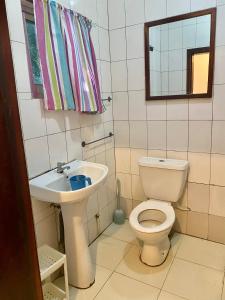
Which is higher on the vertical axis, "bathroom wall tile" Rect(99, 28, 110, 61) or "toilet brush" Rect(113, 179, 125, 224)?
"bathroom wall tile" Rect(99, 28, 110, 61)

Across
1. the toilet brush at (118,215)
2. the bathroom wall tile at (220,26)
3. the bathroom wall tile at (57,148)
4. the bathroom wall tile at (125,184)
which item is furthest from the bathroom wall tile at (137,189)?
the bathroom wall tile at (220,26)

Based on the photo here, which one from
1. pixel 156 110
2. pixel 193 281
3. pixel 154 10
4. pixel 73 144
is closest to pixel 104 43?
pixel 154 10

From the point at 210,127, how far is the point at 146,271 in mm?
1261

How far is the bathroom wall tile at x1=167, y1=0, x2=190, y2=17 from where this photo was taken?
181 centimetres

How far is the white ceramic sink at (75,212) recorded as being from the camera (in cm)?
141

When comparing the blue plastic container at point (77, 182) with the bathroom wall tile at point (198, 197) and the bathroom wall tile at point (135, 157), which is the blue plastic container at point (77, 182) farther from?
the bathroom wall tile at point (198, 197)

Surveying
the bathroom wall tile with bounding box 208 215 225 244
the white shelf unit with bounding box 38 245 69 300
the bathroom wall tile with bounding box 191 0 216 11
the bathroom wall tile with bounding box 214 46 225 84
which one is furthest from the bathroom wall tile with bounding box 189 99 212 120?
the white shelf unit with bounding box 38 245 69 300

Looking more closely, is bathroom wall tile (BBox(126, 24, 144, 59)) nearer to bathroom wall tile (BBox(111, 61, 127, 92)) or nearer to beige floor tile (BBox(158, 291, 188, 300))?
bathroom wall tile (BBox(111, 61, 127, 92))

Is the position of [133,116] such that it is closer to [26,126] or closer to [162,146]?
[162,146]

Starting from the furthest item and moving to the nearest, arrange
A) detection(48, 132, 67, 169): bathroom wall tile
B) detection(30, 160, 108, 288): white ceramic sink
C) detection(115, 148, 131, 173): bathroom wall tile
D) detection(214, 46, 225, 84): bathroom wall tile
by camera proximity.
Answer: detection(115, 148, 131, 173): bathroom wall tile → detection(214, 46, 225, 84): bathroom wall tile → detection(48, 132, 67, 169): bathroom wall tile → detection(30, 160, 108, 288): white ceramic sink

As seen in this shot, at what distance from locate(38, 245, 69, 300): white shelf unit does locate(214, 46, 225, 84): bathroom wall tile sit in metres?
1.70

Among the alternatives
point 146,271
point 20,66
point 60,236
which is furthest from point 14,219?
point 146,271

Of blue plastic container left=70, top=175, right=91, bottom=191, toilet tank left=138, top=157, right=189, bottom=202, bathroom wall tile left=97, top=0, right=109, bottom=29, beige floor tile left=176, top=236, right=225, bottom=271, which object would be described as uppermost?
bathroom wall tile left=97, top=0, right=109, bottom=29

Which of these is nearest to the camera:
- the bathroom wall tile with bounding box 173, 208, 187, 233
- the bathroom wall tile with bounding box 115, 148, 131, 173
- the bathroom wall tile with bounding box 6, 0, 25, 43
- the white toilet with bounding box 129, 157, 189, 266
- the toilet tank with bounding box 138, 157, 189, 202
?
the bathroom wall tile with bounding box 6, 0, 25, 43
